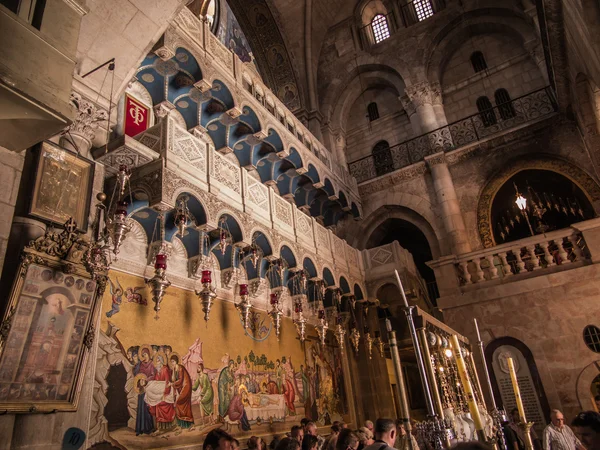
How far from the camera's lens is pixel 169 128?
285 inches

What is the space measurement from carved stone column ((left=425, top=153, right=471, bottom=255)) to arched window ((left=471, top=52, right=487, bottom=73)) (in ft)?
15.0

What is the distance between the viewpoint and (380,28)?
18172mm

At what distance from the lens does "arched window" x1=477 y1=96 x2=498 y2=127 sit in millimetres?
15289

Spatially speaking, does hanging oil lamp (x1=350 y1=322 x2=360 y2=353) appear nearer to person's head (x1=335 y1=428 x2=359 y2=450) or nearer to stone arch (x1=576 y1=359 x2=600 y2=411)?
stone arch (x1=576 y1=359 x2=600 y2=411)

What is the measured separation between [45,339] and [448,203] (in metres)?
12.0

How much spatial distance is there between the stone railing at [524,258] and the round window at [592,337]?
155cm

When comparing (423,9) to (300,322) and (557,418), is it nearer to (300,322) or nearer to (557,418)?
(300,322)

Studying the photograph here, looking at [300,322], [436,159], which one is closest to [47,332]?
[300,322]

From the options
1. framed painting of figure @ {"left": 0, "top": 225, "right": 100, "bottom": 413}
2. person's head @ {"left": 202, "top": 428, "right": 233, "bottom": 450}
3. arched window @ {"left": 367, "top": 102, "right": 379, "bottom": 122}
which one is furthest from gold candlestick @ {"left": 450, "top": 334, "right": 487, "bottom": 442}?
arched window @ {"left": 367, "top": 102, "right": 379, "bottom": 122}

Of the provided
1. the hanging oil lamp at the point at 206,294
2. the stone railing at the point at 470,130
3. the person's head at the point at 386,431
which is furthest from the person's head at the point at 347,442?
the stone railing at the point at 470,130

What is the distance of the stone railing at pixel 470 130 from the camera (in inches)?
553

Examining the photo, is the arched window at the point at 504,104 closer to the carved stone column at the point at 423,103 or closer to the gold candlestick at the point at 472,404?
the carved stone column at the point at 423,103

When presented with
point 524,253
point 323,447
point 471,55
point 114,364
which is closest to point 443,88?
point 471,55

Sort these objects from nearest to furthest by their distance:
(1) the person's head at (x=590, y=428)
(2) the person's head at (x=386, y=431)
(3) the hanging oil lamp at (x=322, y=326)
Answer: (1) the person's head at (x=590, y=428)
(2) the person's head at (x=386, y=431)
(3) the hanging oil lamp at (x=322, y=326)
